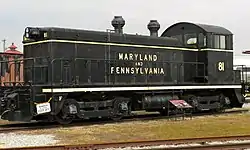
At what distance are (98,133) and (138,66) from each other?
15.8 feet

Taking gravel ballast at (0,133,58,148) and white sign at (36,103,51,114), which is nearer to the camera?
gravel ballast at (0,133,58,148)

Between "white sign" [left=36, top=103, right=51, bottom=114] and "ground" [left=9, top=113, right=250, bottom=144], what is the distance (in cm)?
68

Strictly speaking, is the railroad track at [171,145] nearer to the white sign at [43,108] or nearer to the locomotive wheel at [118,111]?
the white sign at [43,108]

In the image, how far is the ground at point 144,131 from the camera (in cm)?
1082

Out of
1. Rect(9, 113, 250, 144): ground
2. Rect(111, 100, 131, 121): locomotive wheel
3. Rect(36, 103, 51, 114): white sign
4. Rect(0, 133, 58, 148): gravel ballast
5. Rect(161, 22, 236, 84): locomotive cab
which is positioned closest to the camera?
Rect(0, 133, 58, 148): gravel ballast

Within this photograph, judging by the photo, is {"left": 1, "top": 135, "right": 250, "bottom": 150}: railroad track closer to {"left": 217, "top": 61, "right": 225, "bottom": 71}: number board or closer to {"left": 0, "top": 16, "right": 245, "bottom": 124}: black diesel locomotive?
{"left": 0, "top": 16, "right": 245, "bottom": 124}: black diesel locomotive

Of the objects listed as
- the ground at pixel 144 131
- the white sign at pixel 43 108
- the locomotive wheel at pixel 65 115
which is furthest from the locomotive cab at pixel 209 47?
the white sign at pixel 43 108

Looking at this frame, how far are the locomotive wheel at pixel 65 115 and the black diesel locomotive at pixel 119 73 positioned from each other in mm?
34

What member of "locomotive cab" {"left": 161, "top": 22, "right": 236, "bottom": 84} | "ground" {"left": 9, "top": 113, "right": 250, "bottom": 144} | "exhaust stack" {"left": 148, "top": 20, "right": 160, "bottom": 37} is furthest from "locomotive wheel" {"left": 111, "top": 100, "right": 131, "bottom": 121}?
"locomotive cab" {"left": 161, "top": 22, "right": 236, "bottom": 84}

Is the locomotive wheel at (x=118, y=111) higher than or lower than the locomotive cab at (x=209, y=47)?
lower

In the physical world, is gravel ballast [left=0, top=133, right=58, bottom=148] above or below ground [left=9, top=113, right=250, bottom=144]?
above

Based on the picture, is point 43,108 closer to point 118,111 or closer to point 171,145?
point 118,111

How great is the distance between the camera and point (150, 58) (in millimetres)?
16266

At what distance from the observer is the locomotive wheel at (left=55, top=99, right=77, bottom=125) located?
13.4m
